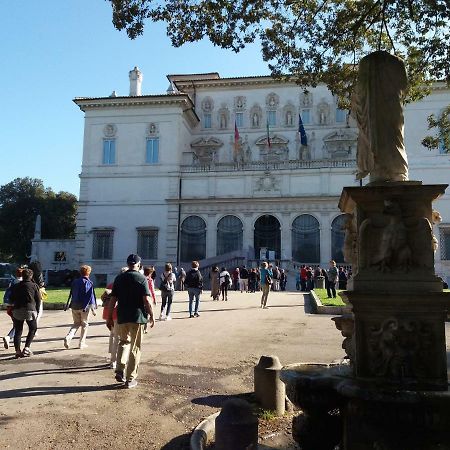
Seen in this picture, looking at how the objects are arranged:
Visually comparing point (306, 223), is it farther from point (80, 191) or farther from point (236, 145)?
point (80, 191)

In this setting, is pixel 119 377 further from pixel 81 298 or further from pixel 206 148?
pixel 206 148

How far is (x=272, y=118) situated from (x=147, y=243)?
1581 cm

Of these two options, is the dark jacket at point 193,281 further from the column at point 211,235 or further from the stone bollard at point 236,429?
the column at point 211,235

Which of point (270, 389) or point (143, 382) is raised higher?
point (270, 389)

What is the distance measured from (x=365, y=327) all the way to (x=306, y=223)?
107ft

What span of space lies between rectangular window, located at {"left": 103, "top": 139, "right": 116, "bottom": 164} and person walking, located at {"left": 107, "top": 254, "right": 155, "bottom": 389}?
34313mm

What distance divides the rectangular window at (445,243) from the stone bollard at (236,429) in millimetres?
33502

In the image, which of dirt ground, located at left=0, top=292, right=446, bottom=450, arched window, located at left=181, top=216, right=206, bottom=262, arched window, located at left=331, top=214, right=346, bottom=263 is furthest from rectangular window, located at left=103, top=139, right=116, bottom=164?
dirt ground, located at left=0, top=292, right=446, bottom=450

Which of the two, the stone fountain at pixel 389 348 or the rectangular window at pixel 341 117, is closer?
the stone fountain at pixel 389 348

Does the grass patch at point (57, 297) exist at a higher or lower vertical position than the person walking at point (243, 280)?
lower

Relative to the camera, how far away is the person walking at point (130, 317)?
6652mm

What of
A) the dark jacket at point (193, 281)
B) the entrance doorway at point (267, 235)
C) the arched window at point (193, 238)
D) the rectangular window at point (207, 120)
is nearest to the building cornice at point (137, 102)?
the rectangular window at point (207, 120)

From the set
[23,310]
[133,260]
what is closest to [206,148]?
[23,310]

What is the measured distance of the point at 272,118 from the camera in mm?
41625
